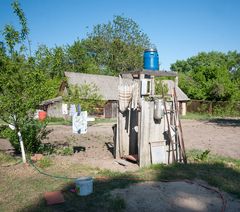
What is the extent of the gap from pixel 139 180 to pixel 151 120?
207 cm

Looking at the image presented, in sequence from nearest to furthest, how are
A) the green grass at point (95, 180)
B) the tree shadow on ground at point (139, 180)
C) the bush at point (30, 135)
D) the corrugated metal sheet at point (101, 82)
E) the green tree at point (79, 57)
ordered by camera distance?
the tree shadow on ground at point (139, 180)
the green grass at point (95, 180)
the bush at point (30, 135)
the corrugated metal sheet at point (101, 82)
the green tree at point (79, 57)

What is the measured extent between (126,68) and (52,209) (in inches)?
1669

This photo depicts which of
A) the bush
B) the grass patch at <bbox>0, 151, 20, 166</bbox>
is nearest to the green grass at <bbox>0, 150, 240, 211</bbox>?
the grass patch at <bbox>0, 151, 20, 166</bbox>

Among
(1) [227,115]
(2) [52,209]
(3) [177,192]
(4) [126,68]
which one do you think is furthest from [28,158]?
(4) [126,68]

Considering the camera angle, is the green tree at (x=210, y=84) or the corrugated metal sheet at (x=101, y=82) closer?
the corrugated metal sheet at (x=101, y=82)

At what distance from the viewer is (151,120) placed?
24.2ft

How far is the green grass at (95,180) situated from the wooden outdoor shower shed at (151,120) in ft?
1.88

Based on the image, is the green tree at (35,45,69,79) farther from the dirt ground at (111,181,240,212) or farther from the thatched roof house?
the thatched roof house

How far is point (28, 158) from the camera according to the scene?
7.90 m

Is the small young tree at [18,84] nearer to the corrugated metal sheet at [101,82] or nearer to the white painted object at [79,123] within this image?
the white painted object at [79,123]

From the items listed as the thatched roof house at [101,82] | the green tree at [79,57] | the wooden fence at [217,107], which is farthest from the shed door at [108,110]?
the green tree at [79,57]

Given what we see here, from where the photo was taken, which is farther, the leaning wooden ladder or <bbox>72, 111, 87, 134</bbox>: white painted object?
<bbox>72, 111, 87, 134</bbox>: white painted object

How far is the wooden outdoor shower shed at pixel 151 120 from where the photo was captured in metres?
7.22

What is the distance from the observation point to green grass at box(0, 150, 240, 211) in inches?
182
